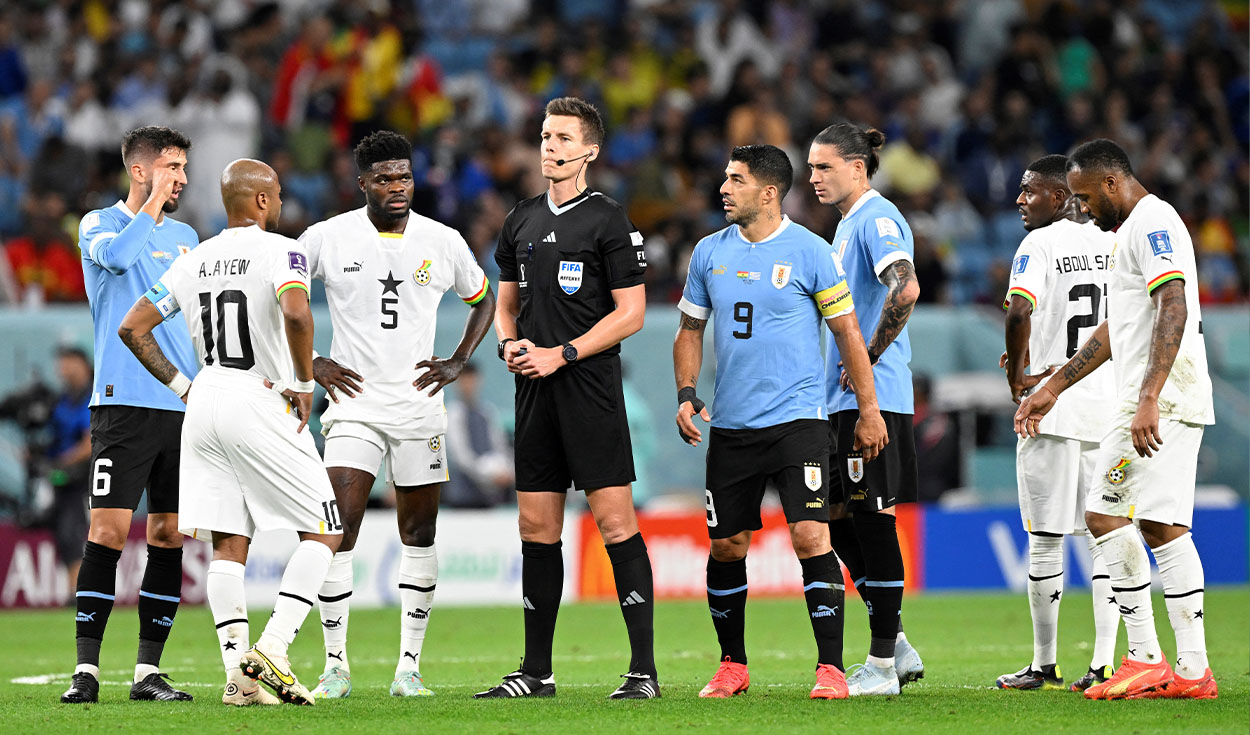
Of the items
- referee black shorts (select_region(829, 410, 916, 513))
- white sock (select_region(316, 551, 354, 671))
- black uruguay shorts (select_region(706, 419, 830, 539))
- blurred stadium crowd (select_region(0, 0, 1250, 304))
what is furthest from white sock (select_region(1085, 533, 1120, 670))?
blurred stadium crowd (select_region(0, 0, 1250, 304))

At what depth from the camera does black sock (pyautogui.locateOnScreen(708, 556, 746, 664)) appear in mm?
7684

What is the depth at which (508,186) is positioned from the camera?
18562 mm

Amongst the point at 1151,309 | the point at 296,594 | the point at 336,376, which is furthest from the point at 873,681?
the point at 336,376

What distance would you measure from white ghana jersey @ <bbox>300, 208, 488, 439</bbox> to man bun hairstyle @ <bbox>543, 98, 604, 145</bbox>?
1064 mm

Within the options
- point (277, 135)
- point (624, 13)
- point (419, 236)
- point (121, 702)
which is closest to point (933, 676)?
point (419, 236)

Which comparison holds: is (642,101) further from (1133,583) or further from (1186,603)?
(1186,603)

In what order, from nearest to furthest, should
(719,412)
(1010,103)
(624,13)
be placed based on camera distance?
(719,412) → (1010,103) → (624,13)

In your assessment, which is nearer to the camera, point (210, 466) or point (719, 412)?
point (210, 466)

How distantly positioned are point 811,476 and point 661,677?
2206 mm

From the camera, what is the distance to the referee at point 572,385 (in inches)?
292

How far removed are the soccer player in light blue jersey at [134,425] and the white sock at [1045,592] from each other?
459 centimetres

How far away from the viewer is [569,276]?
24.6ft

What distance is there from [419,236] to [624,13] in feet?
48.8

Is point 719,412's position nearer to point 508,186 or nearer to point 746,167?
point 746,167
